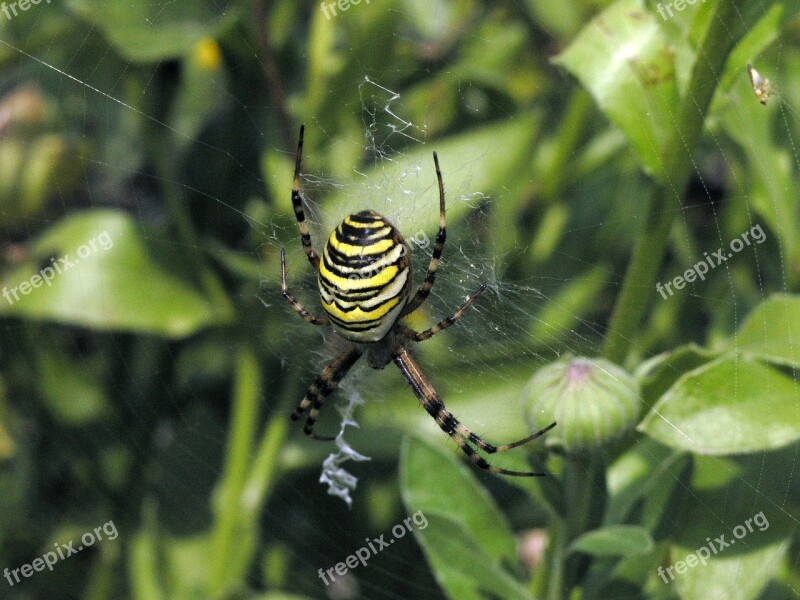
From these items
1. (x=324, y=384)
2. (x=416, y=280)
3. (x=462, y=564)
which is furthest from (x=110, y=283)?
(x=462, y=564)

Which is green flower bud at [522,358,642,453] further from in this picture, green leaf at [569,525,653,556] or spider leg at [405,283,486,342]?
spider leg at [405,283,486,342]

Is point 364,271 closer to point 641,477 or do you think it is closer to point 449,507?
point 449,507

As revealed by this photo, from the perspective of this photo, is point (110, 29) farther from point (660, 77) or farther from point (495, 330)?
point (660, 77)

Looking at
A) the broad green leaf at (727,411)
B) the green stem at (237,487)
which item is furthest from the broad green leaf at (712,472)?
the green stem at (237,487)

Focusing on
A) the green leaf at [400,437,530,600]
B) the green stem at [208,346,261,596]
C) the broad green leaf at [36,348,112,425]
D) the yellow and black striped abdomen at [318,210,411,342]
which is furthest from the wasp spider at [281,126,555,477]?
the broad green leaf at [36,348,112,425]

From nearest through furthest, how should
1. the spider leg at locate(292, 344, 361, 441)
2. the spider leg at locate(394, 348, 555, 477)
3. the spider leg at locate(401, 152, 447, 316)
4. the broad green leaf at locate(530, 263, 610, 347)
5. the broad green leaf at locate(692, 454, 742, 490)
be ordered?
the broad green leaf at locate(692, 454, 742, 490), the spider leg at locate(401, 152, 447, 316), the broad green leaf at locate(530, 263, 610, 347), the spider leg at locate(394, 348, 555, 477), the spider leg at locate(292, 344, 361, 441)
